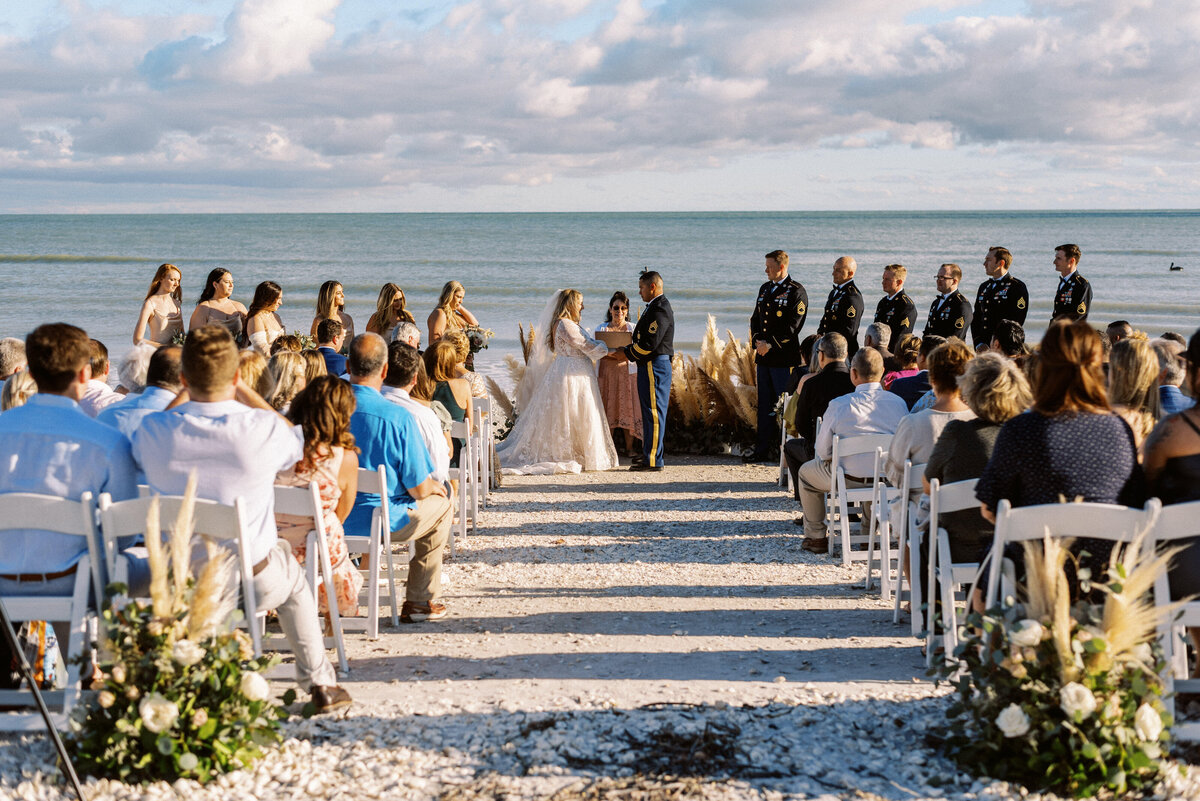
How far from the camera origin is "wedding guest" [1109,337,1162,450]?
15.8 ft

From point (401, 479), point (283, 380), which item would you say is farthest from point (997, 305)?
point (283, 380)

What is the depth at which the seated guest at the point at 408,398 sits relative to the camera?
5.80 m

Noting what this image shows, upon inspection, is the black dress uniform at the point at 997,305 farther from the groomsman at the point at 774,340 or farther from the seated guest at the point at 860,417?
the seated guest at the point at 860,417

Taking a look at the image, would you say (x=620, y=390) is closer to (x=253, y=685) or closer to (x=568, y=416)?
(x=568, y=416)

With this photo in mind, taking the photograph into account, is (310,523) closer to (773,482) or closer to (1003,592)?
(1003,592)

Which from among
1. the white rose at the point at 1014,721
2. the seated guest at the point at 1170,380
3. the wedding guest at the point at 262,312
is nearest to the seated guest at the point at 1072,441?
the white rose at the point at 1014,721

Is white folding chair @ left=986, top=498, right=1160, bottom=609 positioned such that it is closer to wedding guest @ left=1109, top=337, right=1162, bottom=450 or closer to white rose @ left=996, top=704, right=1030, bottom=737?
white rose @ left=996, top=704, right=1030, bottom=737

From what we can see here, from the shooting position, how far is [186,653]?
3221 millimetres

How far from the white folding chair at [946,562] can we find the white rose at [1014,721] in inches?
42.7

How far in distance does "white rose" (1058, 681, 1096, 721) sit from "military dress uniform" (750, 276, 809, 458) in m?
6.78

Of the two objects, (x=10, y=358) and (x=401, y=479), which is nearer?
(x=401, y=479)

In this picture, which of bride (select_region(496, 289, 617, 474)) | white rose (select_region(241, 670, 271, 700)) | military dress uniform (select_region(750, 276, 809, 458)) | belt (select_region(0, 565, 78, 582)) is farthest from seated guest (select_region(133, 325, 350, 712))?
military dress uniform (select_region(750, 276, 809, 458))

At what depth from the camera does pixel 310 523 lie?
4641mm

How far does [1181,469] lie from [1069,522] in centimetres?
61
